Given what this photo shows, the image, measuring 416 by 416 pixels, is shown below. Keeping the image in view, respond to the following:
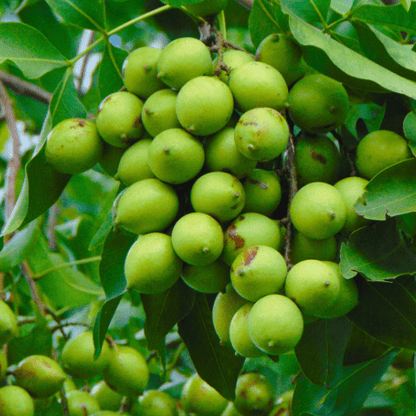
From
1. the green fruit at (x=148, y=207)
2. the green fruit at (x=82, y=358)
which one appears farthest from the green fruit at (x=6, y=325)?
the green fruit at (x=148, y=207)

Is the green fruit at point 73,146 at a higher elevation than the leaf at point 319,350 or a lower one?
higher

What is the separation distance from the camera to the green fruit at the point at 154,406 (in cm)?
149

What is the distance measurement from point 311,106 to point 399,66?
184 millimetres

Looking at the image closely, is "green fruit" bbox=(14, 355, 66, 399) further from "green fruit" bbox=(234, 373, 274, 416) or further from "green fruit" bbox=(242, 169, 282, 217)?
"green fruit" bbox=(242, 169, 282, 217)

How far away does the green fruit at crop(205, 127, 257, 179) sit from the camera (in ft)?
2.84

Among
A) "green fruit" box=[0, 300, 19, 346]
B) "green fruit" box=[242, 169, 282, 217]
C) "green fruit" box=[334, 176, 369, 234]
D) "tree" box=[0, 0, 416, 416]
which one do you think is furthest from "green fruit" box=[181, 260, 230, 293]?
"green fruit" box=[0, 300, 19, 346]

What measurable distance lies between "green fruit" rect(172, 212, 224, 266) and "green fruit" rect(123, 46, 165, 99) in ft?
1.02

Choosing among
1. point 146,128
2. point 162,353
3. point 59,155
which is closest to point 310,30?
point 146,128

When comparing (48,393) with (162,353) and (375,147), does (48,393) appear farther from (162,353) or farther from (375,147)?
(375,147)

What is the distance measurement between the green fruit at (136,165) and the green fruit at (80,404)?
30.1 inches

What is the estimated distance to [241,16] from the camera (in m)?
1.55

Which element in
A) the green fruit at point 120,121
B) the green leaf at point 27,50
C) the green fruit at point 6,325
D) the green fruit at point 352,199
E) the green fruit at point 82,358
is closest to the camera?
the green fruit at point 352,199

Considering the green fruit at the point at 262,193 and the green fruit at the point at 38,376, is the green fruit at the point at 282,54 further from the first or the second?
the green fruit at the point at 38,376

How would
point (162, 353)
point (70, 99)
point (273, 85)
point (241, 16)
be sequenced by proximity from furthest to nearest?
point (241, 16) → point (162, 353) → point (70, 99) → point (273, 85)
